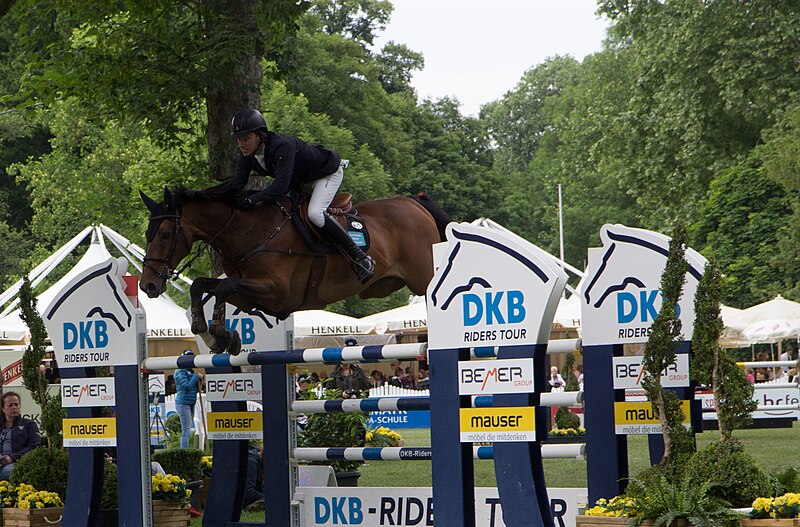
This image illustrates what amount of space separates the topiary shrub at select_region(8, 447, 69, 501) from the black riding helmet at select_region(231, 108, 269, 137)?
2.59 m

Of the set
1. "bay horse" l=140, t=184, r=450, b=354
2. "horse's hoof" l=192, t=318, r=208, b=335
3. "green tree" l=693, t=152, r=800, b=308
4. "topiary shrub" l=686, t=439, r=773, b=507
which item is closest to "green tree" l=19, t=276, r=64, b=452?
"bay horse" l=140, t=184, r=450, b=354

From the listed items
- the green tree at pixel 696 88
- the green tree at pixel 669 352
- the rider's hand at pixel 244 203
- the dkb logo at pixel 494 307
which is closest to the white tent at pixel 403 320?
the green tree at pixel 696 88

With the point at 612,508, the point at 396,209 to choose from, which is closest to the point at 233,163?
the point at 396,209

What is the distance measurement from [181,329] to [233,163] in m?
6.70

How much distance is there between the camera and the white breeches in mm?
7000

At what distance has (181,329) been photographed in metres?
16.8

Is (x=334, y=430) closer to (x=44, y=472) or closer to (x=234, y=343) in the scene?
(x=44, y=472)

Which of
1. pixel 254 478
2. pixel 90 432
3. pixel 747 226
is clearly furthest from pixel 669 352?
pixel 747 226

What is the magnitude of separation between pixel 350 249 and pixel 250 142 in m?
0.90

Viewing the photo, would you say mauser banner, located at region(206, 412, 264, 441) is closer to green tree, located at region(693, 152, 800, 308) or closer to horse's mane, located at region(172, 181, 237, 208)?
horse's mane, located at region(172, 181, 237, 208)

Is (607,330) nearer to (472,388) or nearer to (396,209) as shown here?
(472,388)

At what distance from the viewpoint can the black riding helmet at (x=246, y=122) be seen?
6.76 meters

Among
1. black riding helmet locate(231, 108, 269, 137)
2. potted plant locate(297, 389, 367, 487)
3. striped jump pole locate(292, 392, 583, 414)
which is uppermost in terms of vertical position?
black riding helmet locate(231, 108, 269, 137)

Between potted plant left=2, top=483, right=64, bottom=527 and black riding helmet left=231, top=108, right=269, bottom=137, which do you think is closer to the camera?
black riding helmet left=231, top=108, right=269, bottom=137
